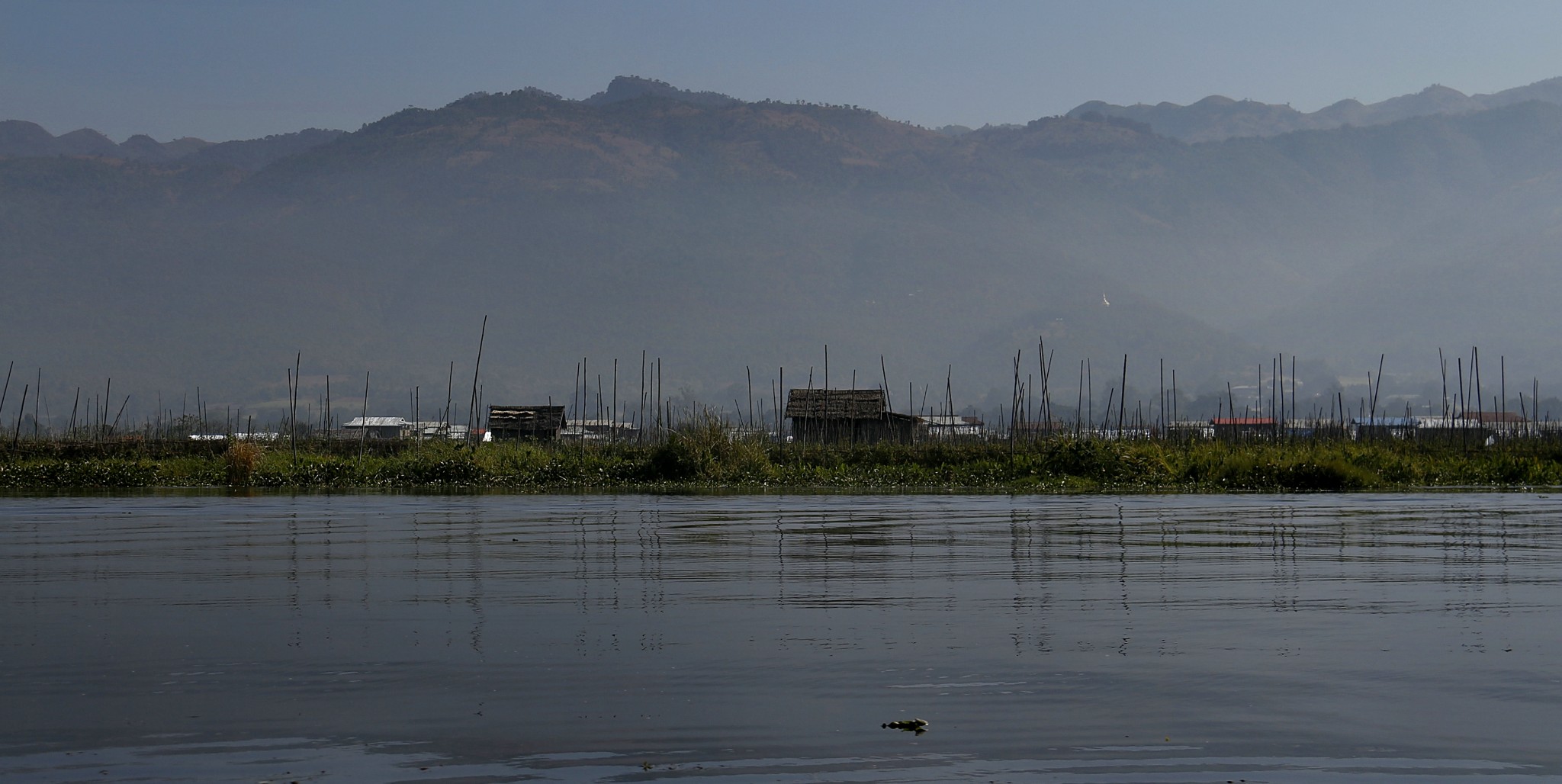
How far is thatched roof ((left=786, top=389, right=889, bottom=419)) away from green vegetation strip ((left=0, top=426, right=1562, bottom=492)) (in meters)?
15.9

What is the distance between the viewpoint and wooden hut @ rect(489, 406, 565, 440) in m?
60.5

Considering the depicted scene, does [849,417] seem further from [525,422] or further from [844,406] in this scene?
[525,422]

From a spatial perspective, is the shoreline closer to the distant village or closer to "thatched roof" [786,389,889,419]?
the distant village

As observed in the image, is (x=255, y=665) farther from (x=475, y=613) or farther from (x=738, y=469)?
(x=738, y=469)

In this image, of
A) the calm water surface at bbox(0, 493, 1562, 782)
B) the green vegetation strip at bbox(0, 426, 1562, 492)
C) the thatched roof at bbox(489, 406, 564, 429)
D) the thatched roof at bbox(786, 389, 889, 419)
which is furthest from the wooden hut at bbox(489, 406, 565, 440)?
the calm water surface at bbox(0, 493, 1562, 782)

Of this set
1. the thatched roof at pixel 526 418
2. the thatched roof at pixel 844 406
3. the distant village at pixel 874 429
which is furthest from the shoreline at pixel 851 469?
the thatched roof at pixel 526 418

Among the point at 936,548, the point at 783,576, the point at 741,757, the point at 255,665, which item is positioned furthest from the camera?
the point at 936,548

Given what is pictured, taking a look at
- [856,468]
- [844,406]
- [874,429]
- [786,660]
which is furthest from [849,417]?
[786,660]


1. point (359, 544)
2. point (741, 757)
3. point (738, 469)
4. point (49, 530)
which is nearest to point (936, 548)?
point (359, 544)

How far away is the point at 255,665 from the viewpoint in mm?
6855

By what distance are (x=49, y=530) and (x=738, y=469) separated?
1698 centimetres

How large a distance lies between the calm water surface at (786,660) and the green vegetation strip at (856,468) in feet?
48.1

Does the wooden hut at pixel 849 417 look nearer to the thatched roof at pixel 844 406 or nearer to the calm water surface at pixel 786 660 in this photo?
the thatched roof at pixel 844 406

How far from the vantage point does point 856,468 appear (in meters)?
34.8
